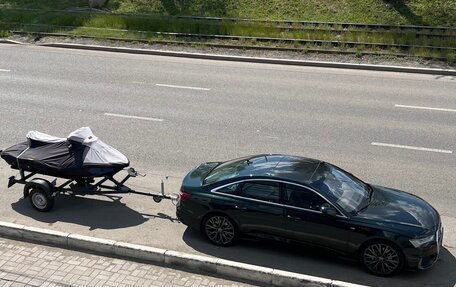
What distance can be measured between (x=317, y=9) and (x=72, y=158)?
17306mm

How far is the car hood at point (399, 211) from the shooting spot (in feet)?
25.6

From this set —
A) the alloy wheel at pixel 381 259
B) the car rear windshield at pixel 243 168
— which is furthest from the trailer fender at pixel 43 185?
the alloy wheel at pixel 381 259

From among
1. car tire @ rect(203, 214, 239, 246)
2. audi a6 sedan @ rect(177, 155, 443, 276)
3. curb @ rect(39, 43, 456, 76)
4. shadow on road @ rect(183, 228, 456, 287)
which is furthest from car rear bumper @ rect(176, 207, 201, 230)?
curb @ rect(39, 43, 456, 76)

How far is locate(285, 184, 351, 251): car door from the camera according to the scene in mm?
7836

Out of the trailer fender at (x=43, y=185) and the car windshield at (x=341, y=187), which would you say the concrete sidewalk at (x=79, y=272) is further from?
the car windshield at (x=341, y=187)

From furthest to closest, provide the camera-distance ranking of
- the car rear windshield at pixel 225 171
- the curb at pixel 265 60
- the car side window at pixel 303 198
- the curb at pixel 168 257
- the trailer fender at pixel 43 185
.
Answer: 1. the curb at pixel 265 60
2. the trailer fender at pixel 43 185
3. the car rear windshield at pixel 225 171
4. the car side window at pixel 303 198
5. the curb at pixel 168 257

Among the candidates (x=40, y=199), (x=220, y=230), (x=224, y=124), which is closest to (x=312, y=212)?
(x=220, y=230)

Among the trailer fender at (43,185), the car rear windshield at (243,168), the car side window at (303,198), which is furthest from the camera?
the trailer fender at (43,185)

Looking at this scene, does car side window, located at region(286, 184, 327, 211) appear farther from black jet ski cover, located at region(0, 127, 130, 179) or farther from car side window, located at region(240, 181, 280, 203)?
black jet ski cover, located at region(0, 127, 130, 179)

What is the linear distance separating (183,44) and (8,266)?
15.7m

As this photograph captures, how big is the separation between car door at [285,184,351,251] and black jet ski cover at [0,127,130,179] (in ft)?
9.61

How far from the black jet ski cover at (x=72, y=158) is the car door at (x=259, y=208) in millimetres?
2185

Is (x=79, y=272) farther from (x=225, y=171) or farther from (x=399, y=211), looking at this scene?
(x=399, y=211)

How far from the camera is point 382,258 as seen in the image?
7.73 metres
